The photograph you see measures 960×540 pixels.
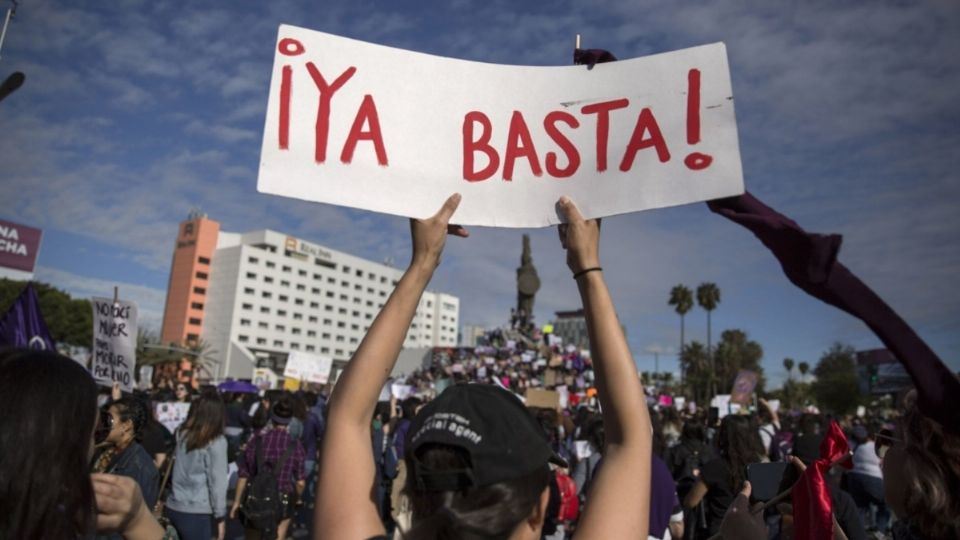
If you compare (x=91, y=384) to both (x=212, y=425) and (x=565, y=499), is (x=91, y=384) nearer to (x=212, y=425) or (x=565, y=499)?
(x=212, y=425)

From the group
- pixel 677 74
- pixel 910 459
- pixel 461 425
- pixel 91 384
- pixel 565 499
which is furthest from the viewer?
pixel 565 499

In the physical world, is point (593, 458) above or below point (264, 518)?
above

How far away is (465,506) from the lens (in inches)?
50.8

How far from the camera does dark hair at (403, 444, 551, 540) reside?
1.28 m

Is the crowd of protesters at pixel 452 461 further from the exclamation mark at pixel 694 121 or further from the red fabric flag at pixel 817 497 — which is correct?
the exclamation mark at pixel 694 121

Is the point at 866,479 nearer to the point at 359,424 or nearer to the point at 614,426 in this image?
the point at 614,426

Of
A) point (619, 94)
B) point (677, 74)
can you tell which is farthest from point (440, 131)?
point (677, 74)

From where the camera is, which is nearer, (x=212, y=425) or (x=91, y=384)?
(x=91, y=384)

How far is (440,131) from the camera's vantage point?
2150mm

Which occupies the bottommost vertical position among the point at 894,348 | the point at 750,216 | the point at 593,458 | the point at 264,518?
the point at 264,518

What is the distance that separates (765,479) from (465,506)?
1.79 m

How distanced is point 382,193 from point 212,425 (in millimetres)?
5041

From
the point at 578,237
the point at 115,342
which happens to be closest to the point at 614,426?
the point at 578,237

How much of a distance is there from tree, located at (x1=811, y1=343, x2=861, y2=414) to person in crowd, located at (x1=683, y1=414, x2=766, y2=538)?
192 ft
